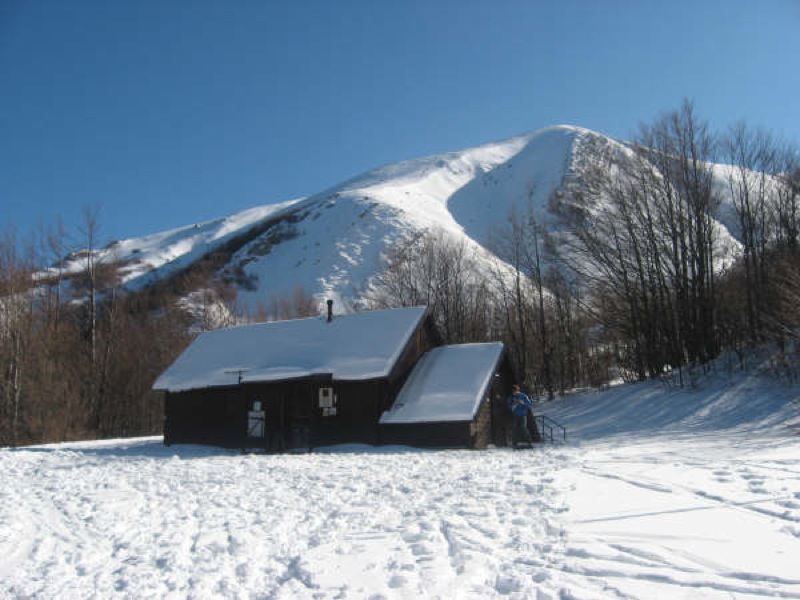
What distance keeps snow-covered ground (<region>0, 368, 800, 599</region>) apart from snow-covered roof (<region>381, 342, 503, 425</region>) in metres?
4.28

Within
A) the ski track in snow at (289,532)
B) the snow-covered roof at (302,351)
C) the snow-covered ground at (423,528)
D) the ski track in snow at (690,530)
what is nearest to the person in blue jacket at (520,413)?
the snow-covered ground at (423,528)

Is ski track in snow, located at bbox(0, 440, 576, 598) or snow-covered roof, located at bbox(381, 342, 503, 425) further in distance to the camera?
snow-covered roof, located at bbox(381, 342, 503, 425)

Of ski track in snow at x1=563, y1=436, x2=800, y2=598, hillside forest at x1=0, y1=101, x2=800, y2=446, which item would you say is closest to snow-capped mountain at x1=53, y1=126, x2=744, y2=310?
hillside forest at x1=0, y1=101, x2=800, y2=446

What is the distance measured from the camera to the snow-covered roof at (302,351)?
A: 2150 centimetres

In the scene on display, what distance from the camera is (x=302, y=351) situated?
23.3 m

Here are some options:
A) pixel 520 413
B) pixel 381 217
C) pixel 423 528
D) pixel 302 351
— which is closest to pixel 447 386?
pixel 520 413

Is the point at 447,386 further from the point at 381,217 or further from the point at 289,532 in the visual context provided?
the point at 381,217

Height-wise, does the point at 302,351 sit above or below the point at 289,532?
above

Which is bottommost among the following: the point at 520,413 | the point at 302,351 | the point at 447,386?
the point at 520,413

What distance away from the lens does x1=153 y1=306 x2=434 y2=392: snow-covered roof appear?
21.5 m

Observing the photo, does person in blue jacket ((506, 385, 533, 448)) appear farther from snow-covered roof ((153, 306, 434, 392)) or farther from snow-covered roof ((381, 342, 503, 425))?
snow-covered roof ((153, 306, 434, 392))

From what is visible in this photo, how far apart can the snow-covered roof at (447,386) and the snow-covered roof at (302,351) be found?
4.65 ft

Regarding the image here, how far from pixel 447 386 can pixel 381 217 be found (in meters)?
61.0

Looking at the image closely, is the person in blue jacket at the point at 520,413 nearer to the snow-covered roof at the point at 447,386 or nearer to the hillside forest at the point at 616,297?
the snow-covered roof at the point at 447,386
